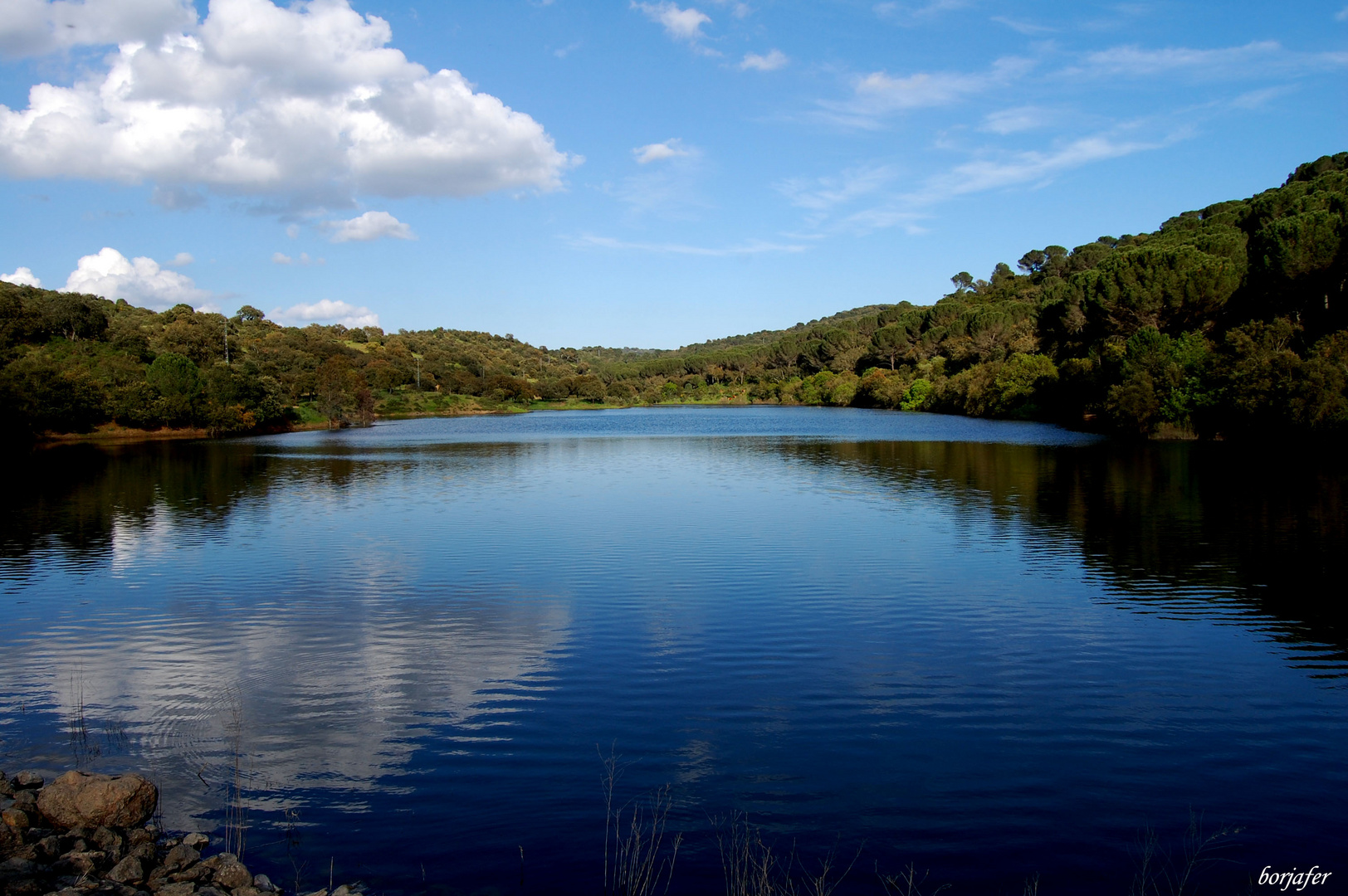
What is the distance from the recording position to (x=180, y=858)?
6043 millimetres

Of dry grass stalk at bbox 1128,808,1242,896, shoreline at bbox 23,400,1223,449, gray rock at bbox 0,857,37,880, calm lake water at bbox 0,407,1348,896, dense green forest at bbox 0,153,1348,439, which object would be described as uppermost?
dense green forest at bbox 0,153,1348,439

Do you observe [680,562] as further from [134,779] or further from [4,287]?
[4,287]

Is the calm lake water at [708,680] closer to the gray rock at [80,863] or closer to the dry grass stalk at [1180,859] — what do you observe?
the dry grass stalk at [1180,859]

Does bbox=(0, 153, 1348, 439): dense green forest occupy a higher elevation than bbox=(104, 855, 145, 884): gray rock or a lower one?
higher

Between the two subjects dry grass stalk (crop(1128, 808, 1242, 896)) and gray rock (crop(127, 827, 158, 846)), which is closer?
dry grass stalk (crop(1128, 808, 1242, 896))

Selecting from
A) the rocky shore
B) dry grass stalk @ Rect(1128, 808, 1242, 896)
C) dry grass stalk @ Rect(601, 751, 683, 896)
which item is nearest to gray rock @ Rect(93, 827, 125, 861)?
the rocky shore

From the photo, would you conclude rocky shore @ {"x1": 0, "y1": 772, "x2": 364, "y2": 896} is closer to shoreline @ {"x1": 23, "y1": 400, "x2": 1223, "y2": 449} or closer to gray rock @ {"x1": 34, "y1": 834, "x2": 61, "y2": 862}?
gray rock @ {"x1": 34, "y1": 834, "x2": 61, "y2": 862}

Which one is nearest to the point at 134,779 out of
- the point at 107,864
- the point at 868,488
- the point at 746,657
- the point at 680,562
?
the point at 107,864

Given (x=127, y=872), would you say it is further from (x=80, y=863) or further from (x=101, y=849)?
(x=101, y=849)

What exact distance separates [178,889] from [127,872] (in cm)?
47

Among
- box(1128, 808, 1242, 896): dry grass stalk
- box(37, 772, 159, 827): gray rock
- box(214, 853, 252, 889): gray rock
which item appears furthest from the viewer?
box(37, 772, 159, 827): gray rock

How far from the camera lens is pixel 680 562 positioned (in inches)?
686

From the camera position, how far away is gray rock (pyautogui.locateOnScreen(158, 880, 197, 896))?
5.50 meters

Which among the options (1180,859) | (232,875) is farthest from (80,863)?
(1180,859)
